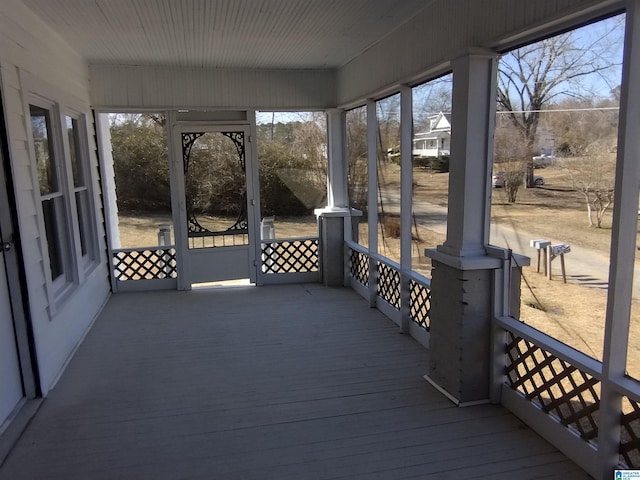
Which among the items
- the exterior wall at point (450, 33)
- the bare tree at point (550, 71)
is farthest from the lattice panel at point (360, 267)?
the bare tree at point (550, 71)

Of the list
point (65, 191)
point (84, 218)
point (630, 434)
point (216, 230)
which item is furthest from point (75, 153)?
point (630, 434)

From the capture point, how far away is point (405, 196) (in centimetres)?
422

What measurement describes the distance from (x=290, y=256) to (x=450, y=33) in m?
3.68

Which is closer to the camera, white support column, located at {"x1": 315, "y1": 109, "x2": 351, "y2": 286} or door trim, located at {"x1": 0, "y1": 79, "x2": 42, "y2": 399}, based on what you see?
door trim, located at {"x1": 0, "y1": 79, "x2": 42, "y2": 399}

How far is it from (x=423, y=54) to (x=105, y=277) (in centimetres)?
413

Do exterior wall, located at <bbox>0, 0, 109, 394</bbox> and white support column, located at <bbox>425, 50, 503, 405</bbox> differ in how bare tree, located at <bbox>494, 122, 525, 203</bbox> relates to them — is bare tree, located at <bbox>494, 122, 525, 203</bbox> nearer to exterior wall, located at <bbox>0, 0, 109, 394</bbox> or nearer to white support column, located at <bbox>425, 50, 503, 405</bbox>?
white support column, located at <bbox>425, 50, 503, 405</bbox>

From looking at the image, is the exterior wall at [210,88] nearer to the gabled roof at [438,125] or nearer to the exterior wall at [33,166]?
the exterior wall at [33,166]

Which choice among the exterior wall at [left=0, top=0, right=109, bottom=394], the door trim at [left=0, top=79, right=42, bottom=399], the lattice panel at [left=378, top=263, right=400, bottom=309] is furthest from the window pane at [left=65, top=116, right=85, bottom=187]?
the lattice panel at [left=378, top=263, right=400, bottom=309]

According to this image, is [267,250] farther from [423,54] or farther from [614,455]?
[614,455]

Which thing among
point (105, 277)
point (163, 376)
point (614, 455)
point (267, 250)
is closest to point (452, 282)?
point (614, 455)

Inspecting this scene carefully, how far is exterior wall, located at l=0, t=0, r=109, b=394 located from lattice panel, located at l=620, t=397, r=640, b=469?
3305 mm

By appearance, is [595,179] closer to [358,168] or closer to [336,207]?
[358,168]

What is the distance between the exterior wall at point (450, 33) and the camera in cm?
226

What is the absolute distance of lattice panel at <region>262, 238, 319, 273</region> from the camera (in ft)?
20.3
